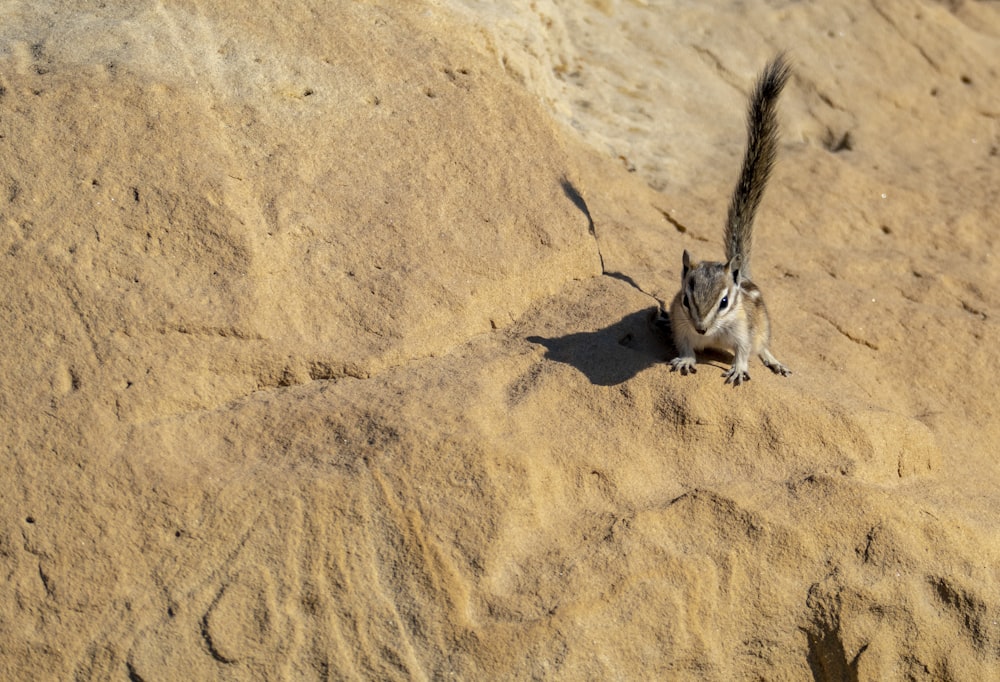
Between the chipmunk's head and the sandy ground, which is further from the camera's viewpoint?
the chipmunk's head

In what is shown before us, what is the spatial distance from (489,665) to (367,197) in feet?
8.95

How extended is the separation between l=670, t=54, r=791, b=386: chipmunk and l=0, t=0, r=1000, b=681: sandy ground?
20 cm

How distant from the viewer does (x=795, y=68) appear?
9.56m

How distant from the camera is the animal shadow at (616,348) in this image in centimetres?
524

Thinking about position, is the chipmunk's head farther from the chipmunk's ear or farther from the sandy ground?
the sandy ground

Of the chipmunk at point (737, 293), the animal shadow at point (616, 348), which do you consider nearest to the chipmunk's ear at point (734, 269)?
the chipmunk at point (737, 293)

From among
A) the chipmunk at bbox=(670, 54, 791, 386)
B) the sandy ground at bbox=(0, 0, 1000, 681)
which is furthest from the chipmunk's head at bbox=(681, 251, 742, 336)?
the sandy ground at bbox=(0, 0, 1000, 681)

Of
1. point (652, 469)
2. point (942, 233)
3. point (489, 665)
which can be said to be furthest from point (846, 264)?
point (489, 665)

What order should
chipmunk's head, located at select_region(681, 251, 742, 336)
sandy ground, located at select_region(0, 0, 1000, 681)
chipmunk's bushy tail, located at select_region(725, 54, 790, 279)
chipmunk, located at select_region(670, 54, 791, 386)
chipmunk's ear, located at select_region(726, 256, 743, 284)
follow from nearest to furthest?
sandy ground, located at select_region(0, 0, 1000, 681) < chipmunk's head, located at select_region(681, 251, 742, 336) < chipmunk, located at select_region(670, 54, 791, 386) < chipmunk's ear, located at select_region(726, 256, 743, 284) < chipmunk's bushy tail, located at select_region(725, 54, 790, 279)

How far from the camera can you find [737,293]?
549cm

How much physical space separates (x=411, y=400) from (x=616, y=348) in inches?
47.7

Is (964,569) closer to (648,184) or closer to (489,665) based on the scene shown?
(489,665)

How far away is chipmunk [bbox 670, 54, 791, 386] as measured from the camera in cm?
521

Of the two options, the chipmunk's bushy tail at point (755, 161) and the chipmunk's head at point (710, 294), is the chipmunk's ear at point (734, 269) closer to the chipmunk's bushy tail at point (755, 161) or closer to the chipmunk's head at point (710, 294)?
the chipmunk's head at point (710, 294)
